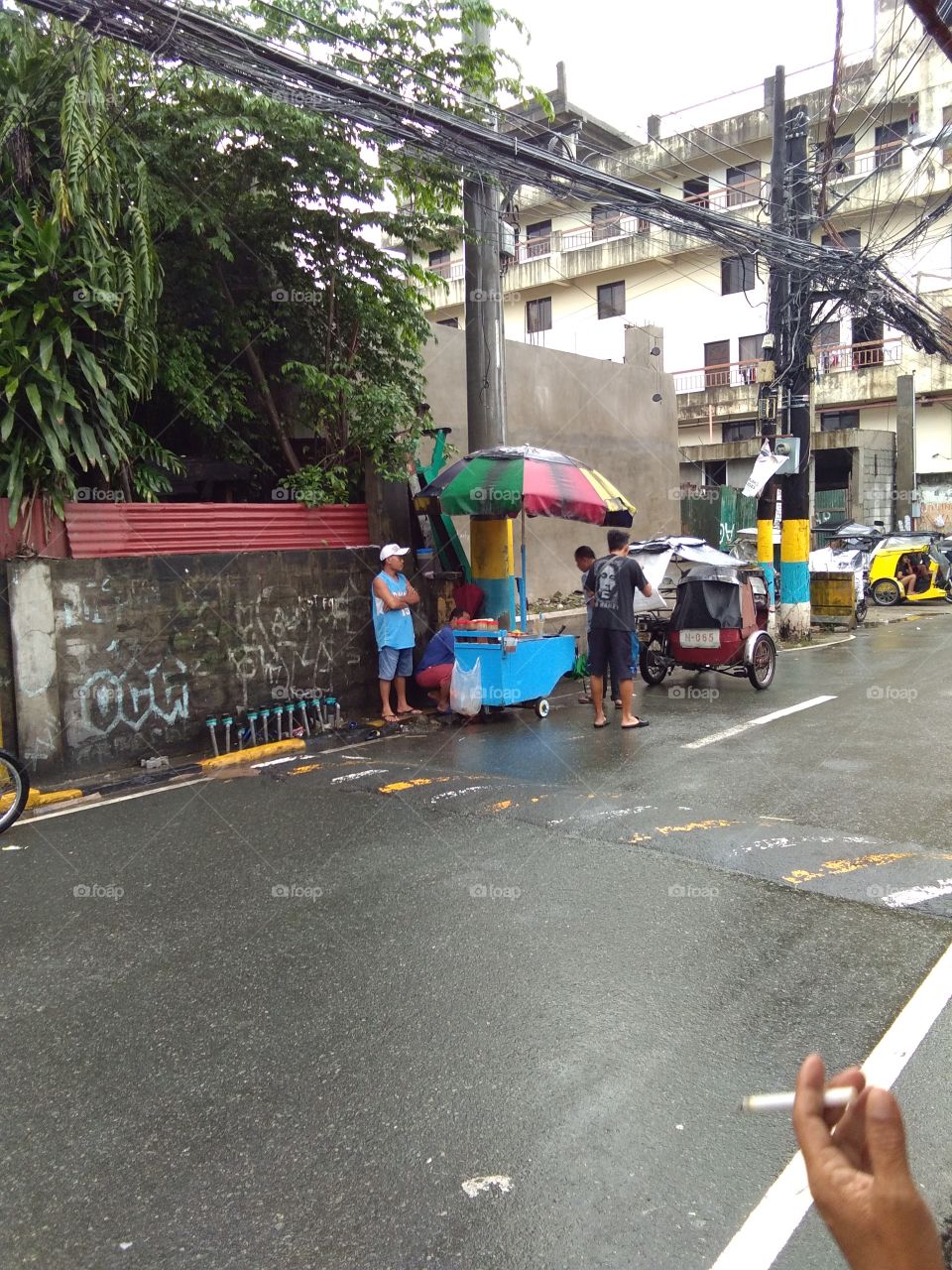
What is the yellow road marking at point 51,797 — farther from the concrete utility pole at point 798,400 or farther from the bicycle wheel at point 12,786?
the concrete utility pole at point 798,400

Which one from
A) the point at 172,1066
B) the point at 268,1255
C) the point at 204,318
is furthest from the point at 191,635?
the point at 268,1255

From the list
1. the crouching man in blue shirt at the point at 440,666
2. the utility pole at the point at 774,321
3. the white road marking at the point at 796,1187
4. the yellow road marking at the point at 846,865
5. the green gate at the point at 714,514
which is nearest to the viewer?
the white road marking at the point at 796,1187

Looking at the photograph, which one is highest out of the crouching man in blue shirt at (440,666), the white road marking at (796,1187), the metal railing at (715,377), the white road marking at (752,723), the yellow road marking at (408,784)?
the metal railing at (715,377)

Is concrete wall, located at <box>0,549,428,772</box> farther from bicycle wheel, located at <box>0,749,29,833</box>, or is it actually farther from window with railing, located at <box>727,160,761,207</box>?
window with railing, located at <box>727,160,761,207</box>

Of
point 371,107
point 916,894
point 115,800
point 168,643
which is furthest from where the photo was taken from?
point 168,643

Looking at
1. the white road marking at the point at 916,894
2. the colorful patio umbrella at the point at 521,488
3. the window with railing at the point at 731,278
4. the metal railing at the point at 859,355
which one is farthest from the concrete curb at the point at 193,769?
the window with railing at the point at 731,278

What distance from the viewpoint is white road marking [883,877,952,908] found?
15.8ft

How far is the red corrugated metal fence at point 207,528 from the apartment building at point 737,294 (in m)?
21.9

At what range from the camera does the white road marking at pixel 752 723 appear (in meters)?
8.80

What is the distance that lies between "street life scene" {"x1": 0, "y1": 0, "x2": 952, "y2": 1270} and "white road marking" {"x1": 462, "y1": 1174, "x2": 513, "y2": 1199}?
14 mm

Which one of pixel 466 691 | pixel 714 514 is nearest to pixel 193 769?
pixel 466 691

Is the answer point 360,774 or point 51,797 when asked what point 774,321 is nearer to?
point 360,774

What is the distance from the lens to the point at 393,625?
1012 cm

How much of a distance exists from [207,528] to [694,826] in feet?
18.1
